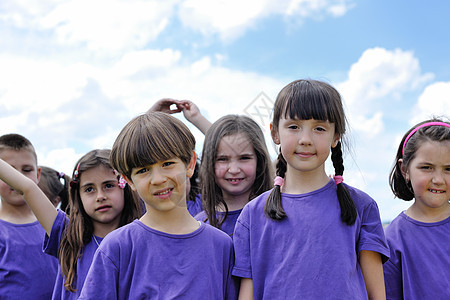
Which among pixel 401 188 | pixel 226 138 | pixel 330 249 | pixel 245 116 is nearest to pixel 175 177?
pixel 330 249

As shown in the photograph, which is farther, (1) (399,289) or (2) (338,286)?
(1) (399,289)

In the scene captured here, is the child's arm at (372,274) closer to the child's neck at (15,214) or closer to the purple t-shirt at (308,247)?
the purple t-shirt at (308,247)

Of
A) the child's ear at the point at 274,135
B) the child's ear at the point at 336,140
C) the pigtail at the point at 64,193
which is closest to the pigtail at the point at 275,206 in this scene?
the child's ear at the point at 274,135

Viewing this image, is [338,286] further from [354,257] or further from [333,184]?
[333,184]

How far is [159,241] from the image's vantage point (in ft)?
7.62

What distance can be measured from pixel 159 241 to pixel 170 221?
0.13m

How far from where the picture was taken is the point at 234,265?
2.44 meters

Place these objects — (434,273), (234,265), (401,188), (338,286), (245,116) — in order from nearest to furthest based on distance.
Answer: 1. (338,286)
2. (234,265)
3. (434,273)
4. (401,188)
5. (245,116)

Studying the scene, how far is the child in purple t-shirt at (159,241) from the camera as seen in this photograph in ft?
7.35

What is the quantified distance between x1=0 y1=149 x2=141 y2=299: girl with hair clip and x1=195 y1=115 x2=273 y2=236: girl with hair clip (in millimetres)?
665

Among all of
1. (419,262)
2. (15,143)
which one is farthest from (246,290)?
(15,143)

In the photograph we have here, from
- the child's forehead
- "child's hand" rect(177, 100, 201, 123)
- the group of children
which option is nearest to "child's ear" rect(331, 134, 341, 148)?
the group of children

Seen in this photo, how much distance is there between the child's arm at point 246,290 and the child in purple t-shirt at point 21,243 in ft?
7.18

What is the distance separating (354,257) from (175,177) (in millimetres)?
1014
